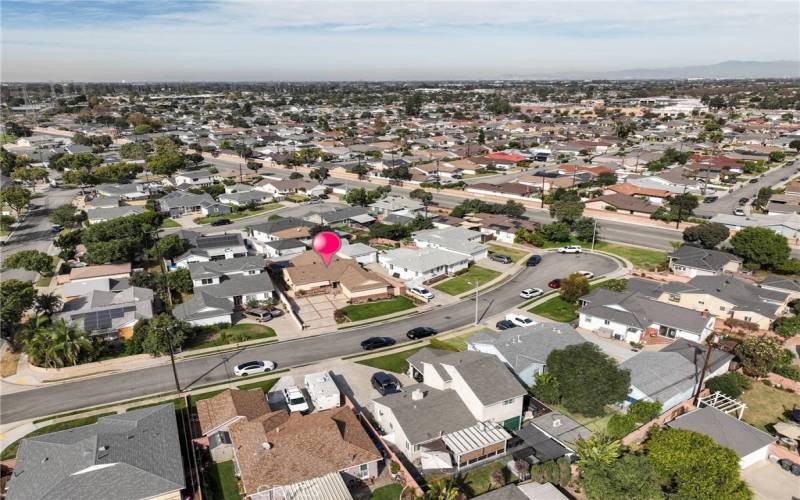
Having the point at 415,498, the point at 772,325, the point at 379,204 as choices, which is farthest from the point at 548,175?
the point at 415,498

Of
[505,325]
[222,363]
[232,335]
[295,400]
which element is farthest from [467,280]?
[295,400]

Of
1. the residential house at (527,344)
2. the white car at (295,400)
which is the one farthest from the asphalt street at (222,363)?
the residential house at (527,344)

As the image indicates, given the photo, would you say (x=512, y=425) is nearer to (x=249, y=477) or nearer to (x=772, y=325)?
(x=249, y=477)

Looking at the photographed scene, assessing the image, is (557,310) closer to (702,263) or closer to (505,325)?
(505,325)

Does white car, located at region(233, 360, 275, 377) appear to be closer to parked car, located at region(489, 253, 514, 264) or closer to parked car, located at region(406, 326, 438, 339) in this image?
parked car, located at region(406, 326, 438, 339)

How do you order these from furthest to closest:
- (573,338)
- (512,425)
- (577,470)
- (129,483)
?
(573,338), (512,425), (577,470), (129,483)

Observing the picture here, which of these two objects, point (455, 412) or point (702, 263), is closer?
point (455, 412)

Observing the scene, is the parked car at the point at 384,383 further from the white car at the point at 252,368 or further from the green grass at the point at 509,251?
the green grass at the point at 509,251
